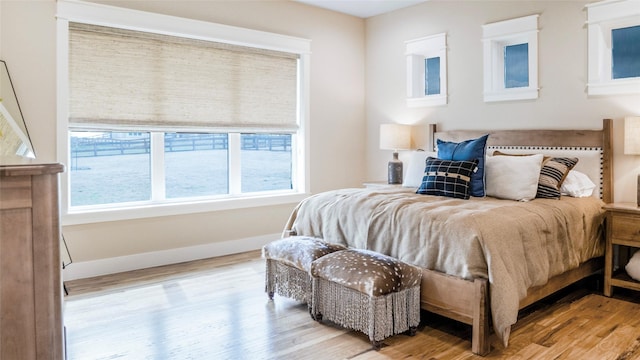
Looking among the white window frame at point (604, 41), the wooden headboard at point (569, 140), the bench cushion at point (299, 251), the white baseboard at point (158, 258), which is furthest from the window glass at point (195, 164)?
the white window frame at point (604, 41)

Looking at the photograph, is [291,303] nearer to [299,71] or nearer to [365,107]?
[299,71]

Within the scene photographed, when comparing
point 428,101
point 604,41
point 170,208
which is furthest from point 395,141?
point 170,208

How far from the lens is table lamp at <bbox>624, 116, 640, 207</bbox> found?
3.42 m

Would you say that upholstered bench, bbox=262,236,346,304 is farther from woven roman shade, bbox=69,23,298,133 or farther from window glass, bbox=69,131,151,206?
woven roman shade, bbox=69,23,298,133

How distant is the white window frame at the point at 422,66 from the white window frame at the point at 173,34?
1.22 m

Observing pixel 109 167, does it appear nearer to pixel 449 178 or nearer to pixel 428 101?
pixel 449 178

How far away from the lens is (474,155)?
3672 mm

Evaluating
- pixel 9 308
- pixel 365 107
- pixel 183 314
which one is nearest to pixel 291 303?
pixel 183 314

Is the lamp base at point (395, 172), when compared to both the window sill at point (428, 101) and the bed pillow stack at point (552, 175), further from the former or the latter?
the bed pillow stack at point (552, 175)

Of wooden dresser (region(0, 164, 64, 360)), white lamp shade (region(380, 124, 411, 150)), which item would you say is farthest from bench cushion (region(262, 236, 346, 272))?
white lamp shade (region(380, 124, 411, 150))

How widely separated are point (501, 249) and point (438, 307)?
0.52 m

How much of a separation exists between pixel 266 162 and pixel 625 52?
3.57m

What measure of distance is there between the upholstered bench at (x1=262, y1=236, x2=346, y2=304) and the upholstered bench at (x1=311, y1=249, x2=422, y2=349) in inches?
5.4

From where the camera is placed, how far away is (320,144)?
219 inches
